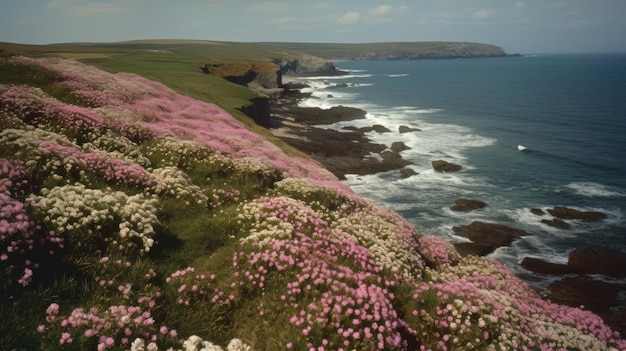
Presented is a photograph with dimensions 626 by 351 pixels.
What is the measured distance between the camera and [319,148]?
59250mm

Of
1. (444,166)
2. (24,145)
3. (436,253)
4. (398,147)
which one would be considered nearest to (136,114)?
(24,145)

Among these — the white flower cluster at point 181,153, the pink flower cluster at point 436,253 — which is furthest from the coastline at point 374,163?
the white flower cluster at point 181,153

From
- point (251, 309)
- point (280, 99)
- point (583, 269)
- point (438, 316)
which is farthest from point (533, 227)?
point (280, 99)

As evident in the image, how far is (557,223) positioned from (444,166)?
18608 mm

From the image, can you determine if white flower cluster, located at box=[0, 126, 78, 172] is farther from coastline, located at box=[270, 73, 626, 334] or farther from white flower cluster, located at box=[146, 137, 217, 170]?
coastline, located at box=[270, 73, 626, 334]

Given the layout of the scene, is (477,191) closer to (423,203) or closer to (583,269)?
(423,203)

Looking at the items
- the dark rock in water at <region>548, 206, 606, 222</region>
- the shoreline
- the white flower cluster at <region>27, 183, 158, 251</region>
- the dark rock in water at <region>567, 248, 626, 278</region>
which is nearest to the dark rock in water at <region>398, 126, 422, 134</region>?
the shoreline

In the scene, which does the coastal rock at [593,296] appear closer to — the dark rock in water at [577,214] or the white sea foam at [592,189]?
the dark rock in water at [577,214]

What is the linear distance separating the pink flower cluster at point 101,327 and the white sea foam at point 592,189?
52.6 meters

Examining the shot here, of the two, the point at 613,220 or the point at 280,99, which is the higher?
the point at 280,99

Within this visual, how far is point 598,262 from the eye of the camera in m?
30.2

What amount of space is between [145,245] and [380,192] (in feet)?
128

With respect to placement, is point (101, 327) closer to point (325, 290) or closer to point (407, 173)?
point (325, 290)

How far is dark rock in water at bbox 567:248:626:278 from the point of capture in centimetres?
2933
